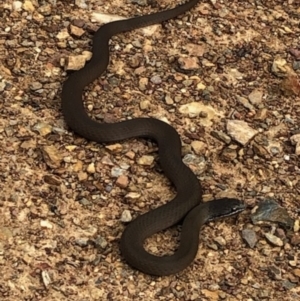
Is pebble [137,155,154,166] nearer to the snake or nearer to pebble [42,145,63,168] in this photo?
the snake

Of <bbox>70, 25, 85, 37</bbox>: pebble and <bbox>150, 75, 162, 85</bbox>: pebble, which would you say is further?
<bbox>70, 25, 85, 37</bbox>: pebble

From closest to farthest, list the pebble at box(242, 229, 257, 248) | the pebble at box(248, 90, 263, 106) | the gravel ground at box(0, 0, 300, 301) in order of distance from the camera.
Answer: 1. the gravel ground at box(0, 0, 300, 301)
2. the pebble at box(242, 229, 257, 248)
3. the pebble at box(248, 90, 263, 106)

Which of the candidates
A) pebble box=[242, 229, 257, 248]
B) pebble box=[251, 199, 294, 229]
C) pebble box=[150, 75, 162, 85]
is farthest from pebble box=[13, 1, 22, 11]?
pebble box=[242, 229, 257, 248]

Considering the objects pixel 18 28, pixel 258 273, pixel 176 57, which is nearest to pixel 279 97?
pixel 176 57

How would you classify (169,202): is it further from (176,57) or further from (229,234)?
(176,57)

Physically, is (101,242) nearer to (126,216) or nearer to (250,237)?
(126,216)

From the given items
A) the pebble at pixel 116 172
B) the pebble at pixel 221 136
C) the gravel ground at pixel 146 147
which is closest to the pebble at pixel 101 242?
the gravel ground at pixel 146 147
